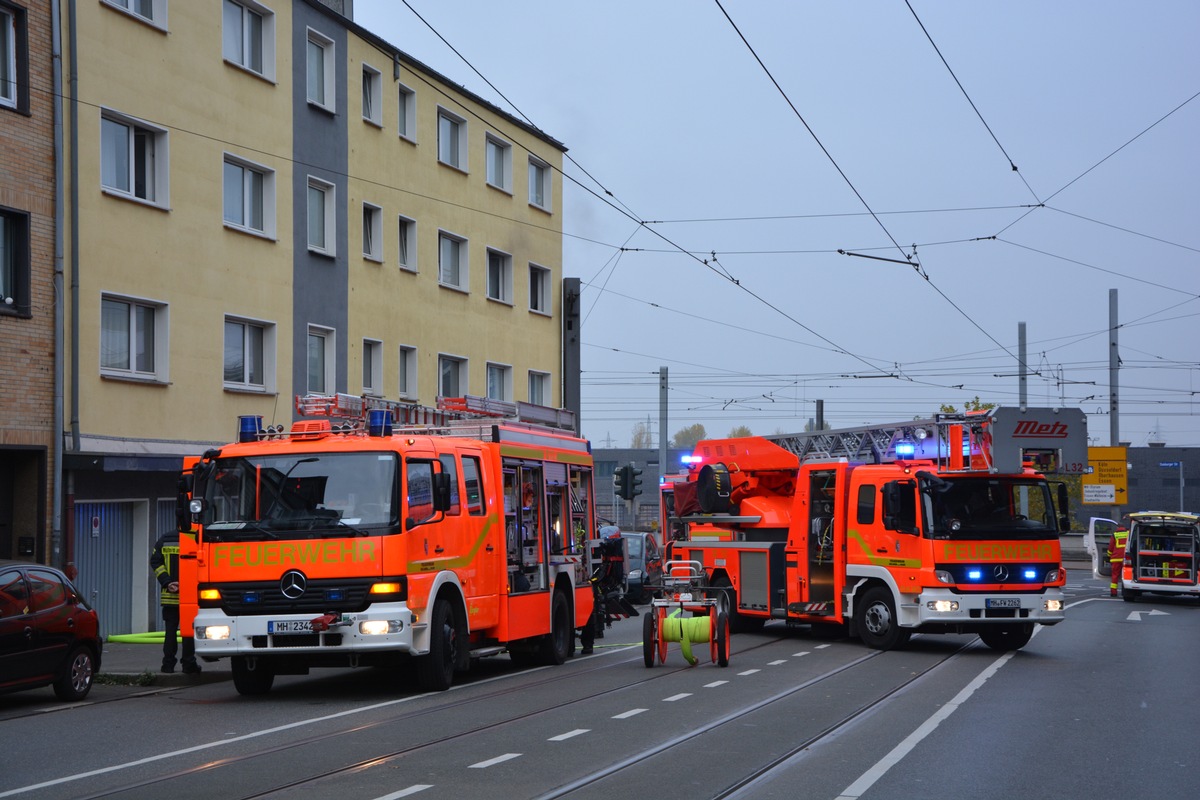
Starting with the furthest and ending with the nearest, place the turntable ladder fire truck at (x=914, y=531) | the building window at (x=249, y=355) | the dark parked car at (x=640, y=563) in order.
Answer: the dark parked car at (x=640, y=563) → the building window at (x=249, y=355) → the turntable ladder fire truck at (x=914, y=531)

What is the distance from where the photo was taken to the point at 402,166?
102ft

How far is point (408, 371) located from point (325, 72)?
664 centimetres

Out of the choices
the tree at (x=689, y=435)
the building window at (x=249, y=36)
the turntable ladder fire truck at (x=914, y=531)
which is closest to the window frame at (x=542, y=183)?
the building window at (x=249, y=36)

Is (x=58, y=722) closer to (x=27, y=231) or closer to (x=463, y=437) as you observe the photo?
(x=463, y=437)

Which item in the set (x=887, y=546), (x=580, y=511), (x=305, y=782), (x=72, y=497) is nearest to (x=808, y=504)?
(x=887, y=546)

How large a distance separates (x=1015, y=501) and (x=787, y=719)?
8.31 meters

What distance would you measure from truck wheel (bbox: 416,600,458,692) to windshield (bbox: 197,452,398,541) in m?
1.26

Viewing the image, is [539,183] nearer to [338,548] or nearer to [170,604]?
[170,604]

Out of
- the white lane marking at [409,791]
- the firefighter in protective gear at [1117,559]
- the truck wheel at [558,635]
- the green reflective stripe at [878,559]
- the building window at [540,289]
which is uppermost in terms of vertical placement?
the building window at [540,289]

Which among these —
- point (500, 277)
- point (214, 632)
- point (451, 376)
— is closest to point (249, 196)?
point (451, 376)

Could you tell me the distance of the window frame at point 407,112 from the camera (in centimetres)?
3158

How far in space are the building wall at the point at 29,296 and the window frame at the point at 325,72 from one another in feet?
25.7

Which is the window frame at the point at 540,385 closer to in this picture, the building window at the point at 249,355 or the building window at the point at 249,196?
the building window at the point at 249,355

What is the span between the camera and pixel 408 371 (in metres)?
31.4
